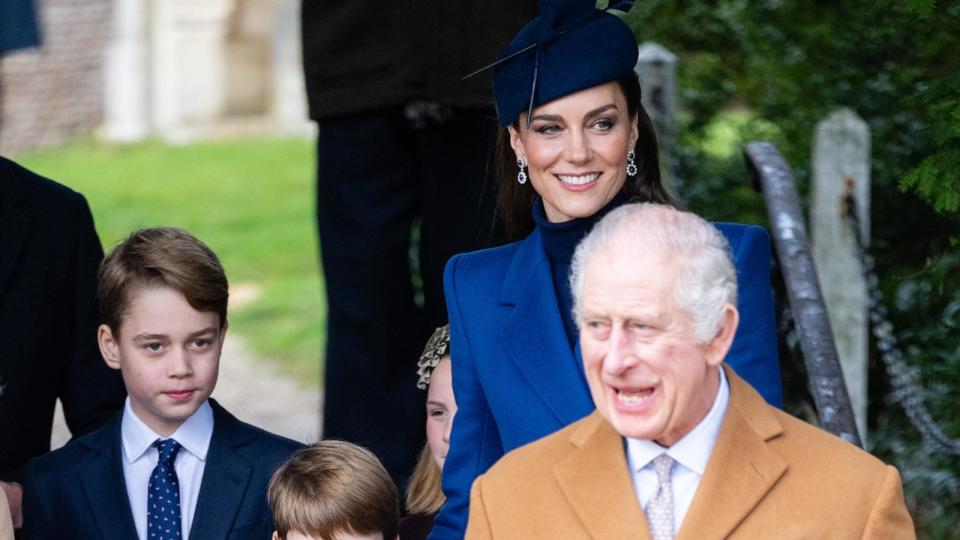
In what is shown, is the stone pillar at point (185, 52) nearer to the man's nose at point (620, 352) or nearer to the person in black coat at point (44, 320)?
the person in black coat at point (44, 320)

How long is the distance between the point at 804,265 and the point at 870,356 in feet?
6.35

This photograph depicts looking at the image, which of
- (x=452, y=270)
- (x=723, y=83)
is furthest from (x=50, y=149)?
(x=452, y=270)

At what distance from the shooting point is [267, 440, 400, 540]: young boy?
3873 mm

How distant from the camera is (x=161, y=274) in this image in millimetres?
4195

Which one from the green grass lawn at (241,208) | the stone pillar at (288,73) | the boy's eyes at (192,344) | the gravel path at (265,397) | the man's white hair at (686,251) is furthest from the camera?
the stone pillar at (288,73)

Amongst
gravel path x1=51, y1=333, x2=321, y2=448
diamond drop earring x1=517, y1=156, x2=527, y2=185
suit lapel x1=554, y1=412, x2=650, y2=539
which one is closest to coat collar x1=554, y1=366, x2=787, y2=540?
suit lapel x1=554, y1=412, x2=650, y2=539

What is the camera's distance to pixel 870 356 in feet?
21.7

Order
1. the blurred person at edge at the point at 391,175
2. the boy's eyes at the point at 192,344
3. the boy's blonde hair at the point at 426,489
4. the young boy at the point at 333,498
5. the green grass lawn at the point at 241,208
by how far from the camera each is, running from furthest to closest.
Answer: the green grass lawn at the point at 241,208, the blurred person at edge at the point at 391,175, the boy's blonde hair at the point at 426,489, the boy's eyes at the point at 192,344, the young boy at the point at 333,498

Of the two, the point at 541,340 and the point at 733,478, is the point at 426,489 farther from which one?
the point at 733,478

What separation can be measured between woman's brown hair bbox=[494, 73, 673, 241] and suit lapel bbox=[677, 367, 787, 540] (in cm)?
90

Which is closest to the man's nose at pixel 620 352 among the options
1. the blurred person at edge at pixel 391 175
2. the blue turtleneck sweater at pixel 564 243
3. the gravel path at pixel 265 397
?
the blue turtleneck sweater at pixel 564 243

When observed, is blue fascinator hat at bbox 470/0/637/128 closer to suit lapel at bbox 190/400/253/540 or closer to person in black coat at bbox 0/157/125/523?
suit lapel at bbox 190/400/253/540

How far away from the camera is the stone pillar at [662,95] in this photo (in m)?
6.43

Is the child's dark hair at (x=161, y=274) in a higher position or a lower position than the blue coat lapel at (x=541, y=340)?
higher
